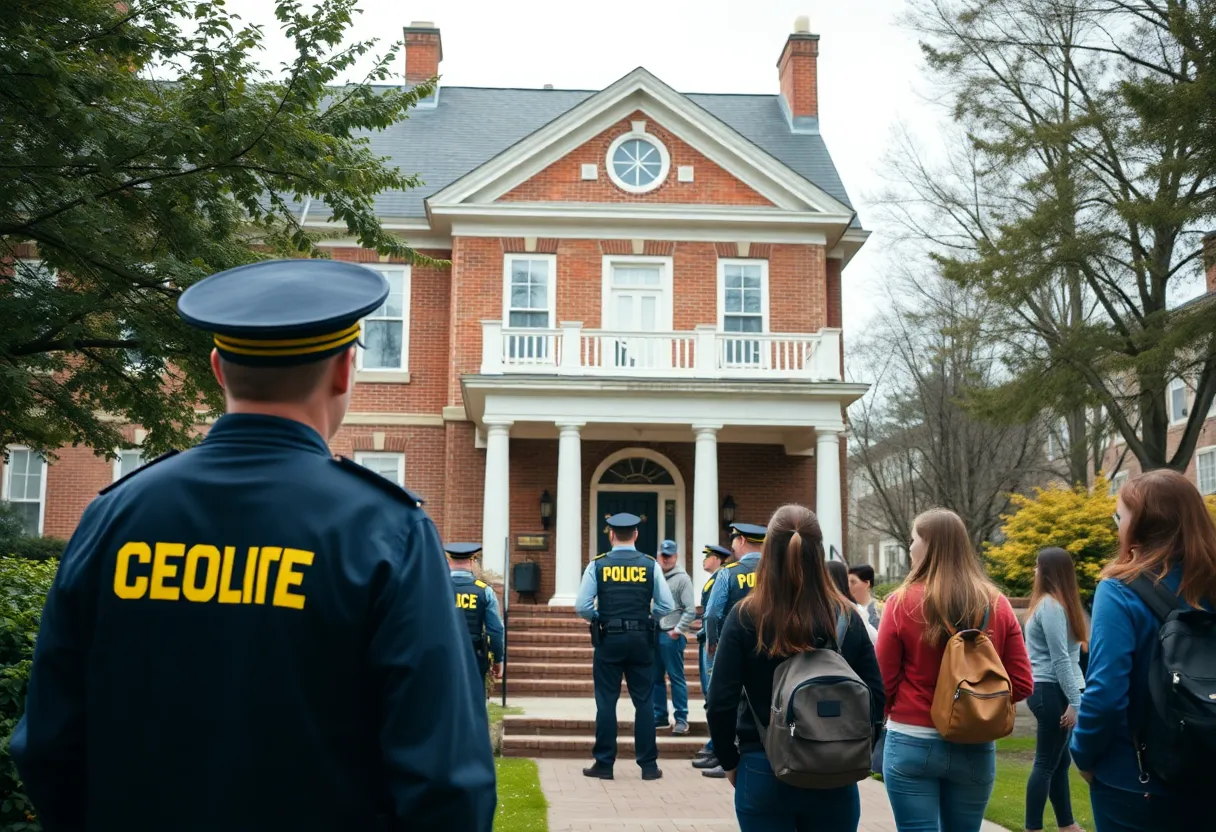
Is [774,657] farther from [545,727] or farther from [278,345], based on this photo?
[545,727]

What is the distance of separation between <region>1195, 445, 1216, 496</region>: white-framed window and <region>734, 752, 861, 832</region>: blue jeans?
31.5 m

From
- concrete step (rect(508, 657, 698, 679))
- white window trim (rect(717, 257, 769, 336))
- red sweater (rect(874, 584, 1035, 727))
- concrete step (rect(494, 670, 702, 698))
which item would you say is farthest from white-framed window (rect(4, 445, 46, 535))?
red sweater (rect(874, 584, 1035, 727))

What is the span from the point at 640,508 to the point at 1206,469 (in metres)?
19.7

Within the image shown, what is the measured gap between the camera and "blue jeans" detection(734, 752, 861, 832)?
4203 mm

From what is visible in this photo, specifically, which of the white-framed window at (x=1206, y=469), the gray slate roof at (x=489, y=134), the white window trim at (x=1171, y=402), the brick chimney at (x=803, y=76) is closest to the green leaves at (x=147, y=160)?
the gray slate roof at (x=489, y=134)

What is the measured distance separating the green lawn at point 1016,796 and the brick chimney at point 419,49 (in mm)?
19218

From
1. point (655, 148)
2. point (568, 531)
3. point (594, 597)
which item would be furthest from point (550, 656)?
point (655, 148)

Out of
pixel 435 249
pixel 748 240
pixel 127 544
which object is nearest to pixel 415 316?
pixel 435 249

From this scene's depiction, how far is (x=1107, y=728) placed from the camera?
3.75m

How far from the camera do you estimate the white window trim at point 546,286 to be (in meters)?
21.2

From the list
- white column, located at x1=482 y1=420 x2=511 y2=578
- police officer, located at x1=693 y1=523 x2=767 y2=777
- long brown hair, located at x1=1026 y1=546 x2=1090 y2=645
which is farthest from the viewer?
white column, located at x1=482 y1=420 x2=511 y2=578

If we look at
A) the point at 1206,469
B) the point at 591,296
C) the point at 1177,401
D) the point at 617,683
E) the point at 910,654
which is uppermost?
the point at 591,296

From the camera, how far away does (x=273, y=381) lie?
2.12 meters

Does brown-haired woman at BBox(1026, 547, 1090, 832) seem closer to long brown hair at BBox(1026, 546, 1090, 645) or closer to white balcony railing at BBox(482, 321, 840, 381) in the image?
long brown hair at BBox(1026, 546, 1090, 645)
